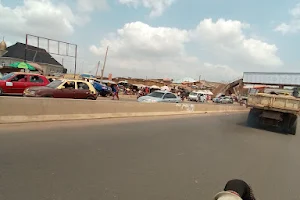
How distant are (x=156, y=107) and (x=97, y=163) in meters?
11.4

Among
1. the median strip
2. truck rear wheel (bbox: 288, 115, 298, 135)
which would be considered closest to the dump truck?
truck rear wheel (bbox: 288, 115, 298, 135)

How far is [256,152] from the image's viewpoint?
833cm

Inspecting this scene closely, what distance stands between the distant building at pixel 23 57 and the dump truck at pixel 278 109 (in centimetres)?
5666

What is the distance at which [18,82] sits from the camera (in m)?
16.7

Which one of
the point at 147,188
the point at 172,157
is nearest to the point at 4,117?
the point at 172,157

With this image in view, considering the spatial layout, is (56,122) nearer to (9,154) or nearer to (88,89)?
(9,154)

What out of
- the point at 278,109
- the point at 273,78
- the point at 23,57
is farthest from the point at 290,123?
the point at 23,57

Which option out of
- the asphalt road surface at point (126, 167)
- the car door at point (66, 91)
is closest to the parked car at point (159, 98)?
the car door at point (66, 91)

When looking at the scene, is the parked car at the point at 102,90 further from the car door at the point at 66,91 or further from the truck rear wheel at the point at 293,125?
the truck rear wheel at the point at 293,125

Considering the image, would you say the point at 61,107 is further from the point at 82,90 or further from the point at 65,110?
the point at 82,90

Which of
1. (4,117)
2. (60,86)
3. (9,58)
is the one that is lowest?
(4,117)

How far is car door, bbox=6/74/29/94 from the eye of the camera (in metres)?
16.5

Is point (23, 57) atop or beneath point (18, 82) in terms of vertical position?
atop

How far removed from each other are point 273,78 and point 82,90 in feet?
194
